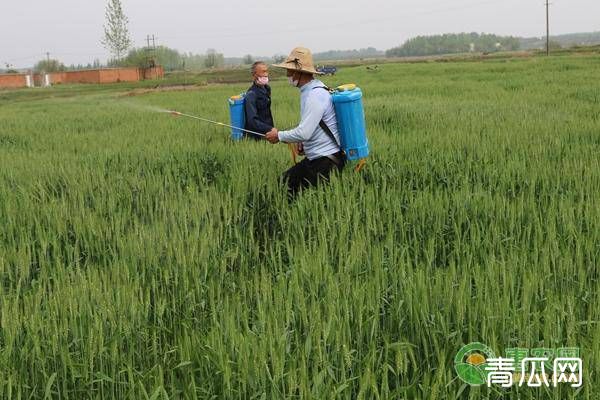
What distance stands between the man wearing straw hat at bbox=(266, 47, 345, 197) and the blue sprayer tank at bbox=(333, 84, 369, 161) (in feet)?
0.21

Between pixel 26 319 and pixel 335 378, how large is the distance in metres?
1.30

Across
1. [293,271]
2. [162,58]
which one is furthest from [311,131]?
[162,58]

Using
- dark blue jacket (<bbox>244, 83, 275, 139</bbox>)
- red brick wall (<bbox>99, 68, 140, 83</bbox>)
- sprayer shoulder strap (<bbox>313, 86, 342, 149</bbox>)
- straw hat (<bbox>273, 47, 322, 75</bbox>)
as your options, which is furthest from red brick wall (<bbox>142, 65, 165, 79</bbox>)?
sprayer shoulder strap (<bbox>313, 86, 342, 149</bbox>)

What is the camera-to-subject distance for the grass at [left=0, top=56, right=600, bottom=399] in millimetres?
1882

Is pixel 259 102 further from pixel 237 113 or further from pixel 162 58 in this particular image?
pixel 162 58

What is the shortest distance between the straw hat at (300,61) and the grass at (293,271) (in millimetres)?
922

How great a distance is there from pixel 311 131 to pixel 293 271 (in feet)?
6.20

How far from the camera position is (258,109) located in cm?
670

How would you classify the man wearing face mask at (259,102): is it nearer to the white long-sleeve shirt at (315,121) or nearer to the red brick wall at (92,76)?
the white long-sleeve shirt at (315,121)

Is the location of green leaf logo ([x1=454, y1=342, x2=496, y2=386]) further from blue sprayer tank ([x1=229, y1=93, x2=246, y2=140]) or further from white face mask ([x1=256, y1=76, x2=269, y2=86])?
blue sprayer tank ([x1=229, y1=93, x2=246, y2=140])

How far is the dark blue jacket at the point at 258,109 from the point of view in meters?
6.24

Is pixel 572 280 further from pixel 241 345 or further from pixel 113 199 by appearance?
pixel 113 199

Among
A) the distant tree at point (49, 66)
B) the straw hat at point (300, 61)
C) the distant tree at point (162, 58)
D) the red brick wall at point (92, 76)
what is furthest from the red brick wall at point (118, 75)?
the straw hat at point (300, 61)

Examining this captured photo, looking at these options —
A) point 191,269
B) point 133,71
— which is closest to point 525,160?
point 191,269
